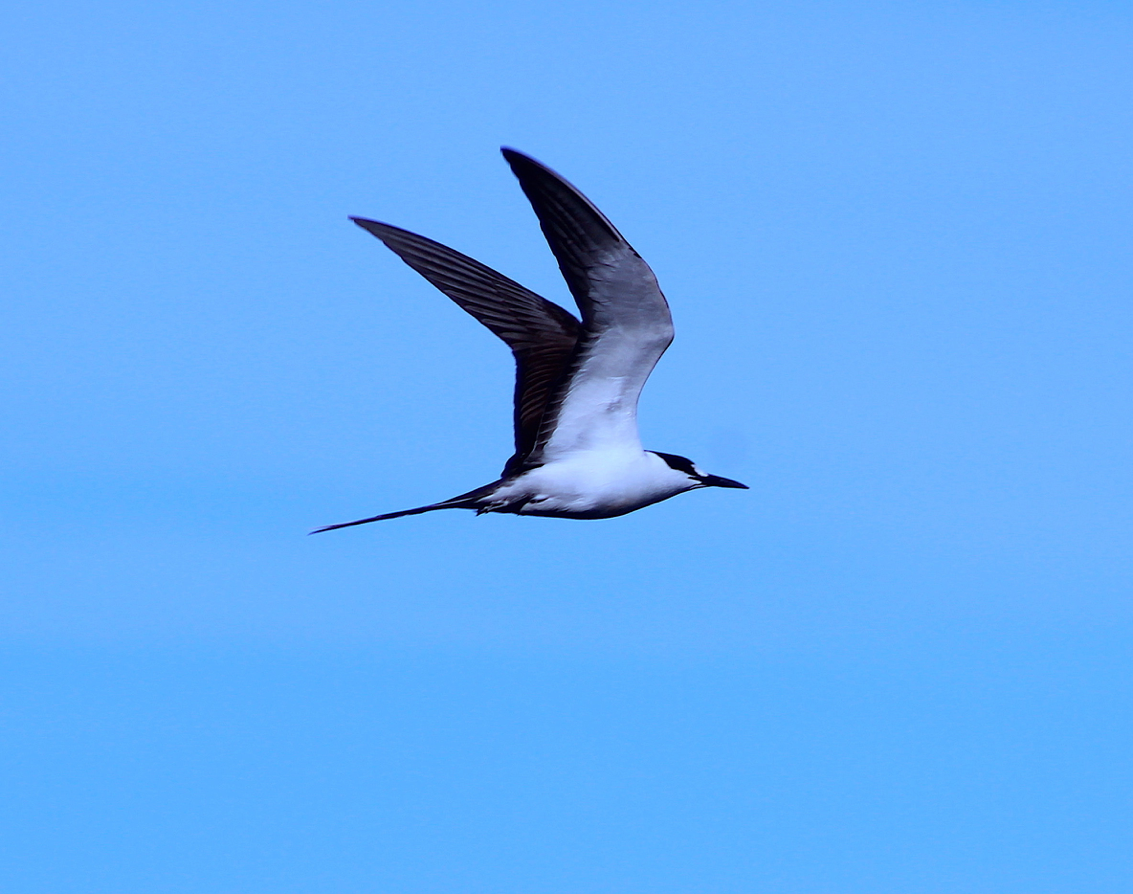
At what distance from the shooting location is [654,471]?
11.9 m

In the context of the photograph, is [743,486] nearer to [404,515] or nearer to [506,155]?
[404,515]

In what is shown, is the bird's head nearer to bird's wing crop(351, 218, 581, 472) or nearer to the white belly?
the white belly

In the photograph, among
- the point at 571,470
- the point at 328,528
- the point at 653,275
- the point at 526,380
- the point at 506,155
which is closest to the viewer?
the point at 506,155

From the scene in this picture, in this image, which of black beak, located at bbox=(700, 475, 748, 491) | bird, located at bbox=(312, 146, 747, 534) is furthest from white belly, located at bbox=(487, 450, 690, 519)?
black beak, located at bbox=(700, 475, 748, 491)

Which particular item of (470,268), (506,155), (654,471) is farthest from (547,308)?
(506,155)

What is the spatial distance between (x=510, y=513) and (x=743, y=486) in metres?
2.46

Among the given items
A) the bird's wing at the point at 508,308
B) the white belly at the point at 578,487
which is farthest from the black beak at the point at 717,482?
the bird's wing at the point at 508,308

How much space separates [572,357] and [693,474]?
2.02 m

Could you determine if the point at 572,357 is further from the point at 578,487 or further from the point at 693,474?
the point at 693,474

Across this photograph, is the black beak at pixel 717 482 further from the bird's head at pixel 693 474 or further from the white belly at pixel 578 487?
the white belly at pixel 578 487

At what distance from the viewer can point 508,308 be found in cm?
1316

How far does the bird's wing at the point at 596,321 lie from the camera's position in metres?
9.19

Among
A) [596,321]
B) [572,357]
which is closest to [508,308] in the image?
[572,357]

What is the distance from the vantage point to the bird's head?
1211 cm
